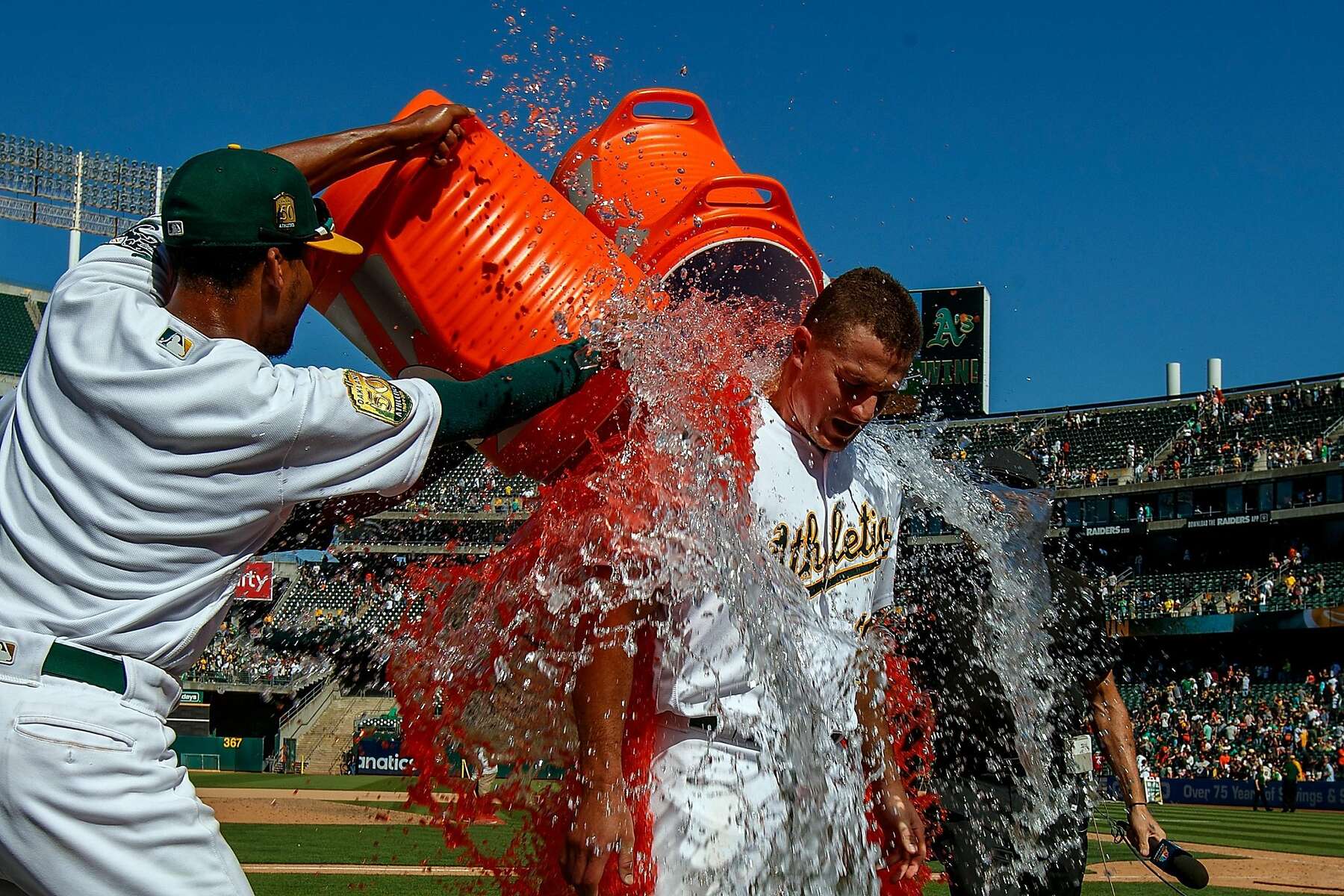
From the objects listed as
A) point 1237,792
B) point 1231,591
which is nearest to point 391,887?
point 1237,792

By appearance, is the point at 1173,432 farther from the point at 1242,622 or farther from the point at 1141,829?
the point at 1141,829

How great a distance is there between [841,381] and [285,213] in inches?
55.2

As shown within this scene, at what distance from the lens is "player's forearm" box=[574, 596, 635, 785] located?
9.28 ft

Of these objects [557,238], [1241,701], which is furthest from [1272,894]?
[1241,701]

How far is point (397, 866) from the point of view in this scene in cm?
1116

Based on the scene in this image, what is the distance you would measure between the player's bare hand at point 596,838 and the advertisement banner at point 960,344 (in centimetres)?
3552

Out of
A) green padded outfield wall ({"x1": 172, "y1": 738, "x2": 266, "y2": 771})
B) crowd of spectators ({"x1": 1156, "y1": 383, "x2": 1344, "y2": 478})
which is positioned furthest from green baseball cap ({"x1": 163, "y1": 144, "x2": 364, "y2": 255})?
crowd of spectators ({"x1": 1156, "y1": 383, "x2": 1344, "y2": 478})

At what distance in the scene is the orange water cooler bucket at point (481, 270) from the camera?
338cm

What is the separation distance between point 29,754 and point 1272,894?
32.9 feet

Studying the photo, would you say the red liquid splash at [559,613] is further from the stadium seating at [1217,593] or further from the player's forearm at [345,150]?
the stadium seating at [1217,593]

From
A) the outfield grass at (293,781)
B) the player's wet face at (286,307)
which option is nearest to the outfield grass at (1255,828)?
the outfield grass at (293,781)

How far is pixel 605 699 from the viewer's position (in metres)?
2.86

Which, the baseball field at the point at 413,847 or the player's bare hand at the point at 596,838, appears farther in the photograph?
the baseball field at the point at 413,847

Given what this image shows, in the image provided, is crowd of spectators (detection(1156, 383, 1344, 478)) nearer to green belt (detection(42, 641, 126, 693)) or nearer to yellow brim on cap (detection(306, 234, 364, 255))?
yellow brim on cap (detection(306, 234, 364, 255))
